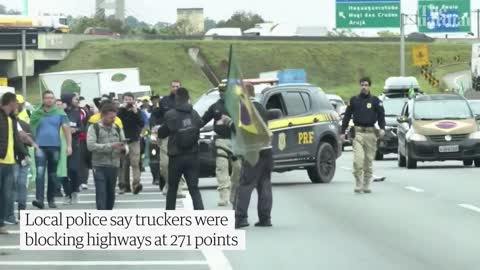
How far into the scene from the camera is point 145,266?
1292 cm

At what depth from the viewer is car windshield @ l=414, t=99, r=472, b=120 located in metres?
30.7

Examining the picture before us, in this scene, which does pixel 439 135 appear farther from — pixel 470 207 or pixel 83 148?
pixel 470 207

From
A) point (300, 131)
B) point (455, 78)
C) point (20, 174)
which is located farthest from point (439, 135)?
point (455, 78)

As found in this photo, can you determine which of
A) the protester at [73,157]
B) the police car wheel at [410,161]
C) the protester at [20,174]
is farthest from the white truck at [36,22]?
the protester at [20,174]

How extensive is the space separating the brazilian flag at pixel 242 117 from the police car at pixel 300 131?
9.19 m

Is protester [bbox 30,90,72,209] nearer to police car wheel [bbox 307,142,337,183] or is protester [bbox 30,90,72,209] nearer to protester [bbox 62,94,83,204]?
protester [bbox 62,94,83,204]

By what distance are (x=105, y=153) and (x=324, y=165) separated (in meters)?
9.08

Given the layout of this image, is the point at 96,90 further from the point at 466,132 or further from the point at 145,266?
the point at 145,266

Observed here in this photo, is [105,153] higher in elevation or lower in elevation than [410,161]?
higher

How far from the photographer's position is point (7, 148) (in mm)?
16266

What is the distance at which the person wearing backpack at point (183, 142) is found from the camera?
1605 centimetres

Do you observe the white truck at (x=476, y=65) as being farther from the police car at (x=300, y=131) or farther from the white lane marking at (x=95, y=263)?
the white lane marking at (x=95, y=263)

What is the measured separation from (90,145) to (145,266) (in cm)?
428

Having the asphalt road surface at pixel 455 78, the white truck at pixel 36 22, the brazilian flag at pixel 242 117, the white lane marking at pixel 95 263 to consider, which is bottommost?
the asphalt road surface at pixel 455 78
